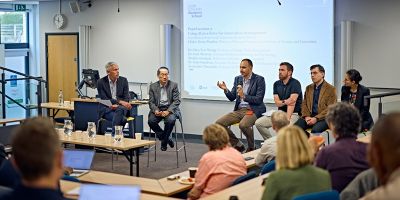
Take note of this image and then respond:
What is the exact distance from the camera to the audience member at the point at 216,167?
438 cm

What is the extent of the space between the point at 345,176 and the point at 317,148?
0.81 m

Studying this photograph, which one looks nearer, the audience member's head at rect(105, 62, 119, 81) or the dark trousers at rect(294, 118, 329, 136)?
the dark trousers at rect(294, 118, 329, 136)

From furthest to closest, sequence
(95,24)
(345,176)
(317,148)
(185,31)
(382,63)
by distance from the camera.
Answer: (95,24) → (185,31) → (382,63) → (317,148) → (345,176)

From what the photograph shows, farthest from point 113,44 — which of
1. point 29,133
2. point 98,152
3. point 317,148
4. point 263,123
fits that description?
point 29,133

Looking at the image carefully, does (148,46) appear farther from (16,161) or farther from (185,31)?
(16,161)

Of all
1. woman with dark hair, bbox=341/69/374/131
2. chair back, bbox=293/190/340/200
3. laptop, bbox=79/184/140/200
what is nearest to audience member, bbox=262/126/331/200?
chair back, bbox=293/190/340/200

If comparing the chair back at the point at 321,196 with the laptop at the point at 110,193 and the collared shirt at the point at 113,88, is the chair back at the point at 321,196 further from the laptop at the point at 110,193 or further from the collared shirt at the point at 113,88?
the collared shirt at the point at 113,88

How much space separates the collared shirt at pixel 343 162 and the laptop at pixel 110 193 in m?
1.42

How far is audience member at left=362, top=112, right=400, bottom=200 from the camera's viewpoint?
179 cm

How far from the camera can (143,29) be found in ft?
36.3

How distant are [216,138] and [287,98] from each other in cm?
355

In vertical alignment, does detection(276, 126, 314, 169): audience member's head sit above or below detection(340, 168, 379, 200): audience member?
above

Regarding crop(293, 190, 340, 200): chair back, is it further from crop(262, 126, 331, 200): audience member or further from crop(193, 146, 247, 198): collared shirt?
crop(193, 146, 247, 198): collared shirt

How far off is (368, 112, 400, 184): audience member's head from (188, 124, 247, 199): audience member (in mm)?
2600
